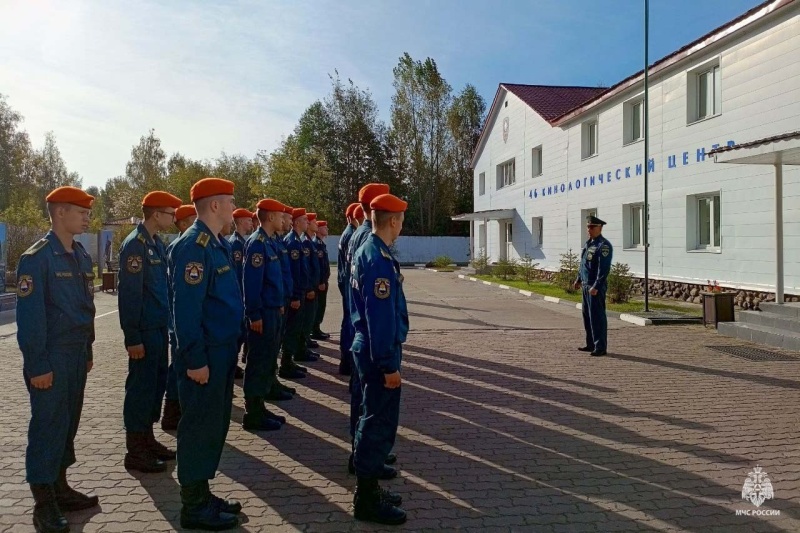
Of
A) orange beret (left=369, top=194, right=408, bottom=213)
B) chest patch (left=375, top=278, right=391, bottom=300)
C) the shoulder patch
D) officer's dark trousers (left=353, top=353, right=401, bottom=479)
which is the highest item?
orange beret (left=369, top=194, right=408, bottom=213)

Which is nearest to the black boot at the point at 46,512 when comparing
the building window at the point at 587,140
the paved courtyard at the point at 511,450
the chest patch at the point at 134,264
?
the paved courtyard at the point at 511,450

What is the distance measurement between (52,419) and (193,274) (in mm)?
1268

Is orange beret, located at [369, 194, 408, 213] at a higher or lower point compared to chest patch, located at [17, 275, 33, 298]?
higher

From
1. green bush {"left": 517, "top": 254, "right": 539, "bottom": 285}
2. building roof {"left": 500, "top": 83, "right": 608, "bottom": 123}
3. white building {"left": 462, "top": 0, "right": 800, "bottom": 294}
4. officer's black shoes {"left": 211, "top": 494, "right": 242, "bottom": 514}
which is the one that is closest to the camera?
officer's black shoes {"left": 211, "top": 494, "right": 242, "bottom": 514}

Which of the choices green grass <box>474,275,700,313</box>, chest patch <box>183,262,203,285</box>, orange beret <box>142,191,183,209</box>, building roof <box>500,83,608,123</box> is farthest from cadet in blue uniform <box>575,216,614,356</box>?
building roof <box>500,83,608,123</box>

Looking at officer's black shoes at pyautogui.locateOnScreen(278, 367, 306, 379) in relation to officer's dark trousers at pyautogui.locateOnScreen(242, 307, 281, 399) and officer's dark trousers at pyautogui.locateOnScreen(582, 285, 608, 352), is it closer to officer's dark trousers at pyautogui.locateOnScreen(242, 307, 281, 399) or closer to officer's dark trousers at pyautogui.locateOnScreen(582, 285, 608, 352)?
officer's dark trousers at pyautogui.locateOnScreen(242, 307, 281, 399)

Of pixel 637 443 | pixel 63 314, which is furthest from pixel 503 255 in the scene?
pixel 63 314

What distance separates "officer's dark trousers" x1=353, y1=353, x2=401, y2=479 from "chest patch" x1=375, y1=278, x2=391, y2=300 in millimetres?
404

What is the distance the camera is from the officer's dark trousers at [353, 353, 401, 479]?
368 centimetres

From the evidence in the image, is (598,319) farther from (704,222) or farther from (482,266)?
(482,266)

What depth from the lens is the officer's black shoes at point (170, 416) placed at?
5617 mm

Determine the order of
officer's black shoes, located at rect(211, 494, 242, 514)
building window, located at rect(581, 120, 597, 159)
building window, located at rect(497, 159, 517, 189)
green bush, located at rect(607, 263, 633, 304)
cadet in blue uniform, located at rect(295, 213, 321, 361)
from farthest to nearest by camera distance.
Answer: building window, located at rect(497, 159, 517, 189) → building window, located at rect(581, 120, 597, 159) → green bush, located at rect(607, 263, 633, 304) → cadet in blue uniform, located at rect(295, 213, 321, 361) → officer's black shoes, located at rect(211, 494, 242, 514)

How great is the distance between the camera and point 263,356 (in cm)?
572

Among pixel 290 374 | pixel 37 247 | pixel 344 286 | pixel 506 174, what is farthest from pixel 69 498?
pixel 506 174
